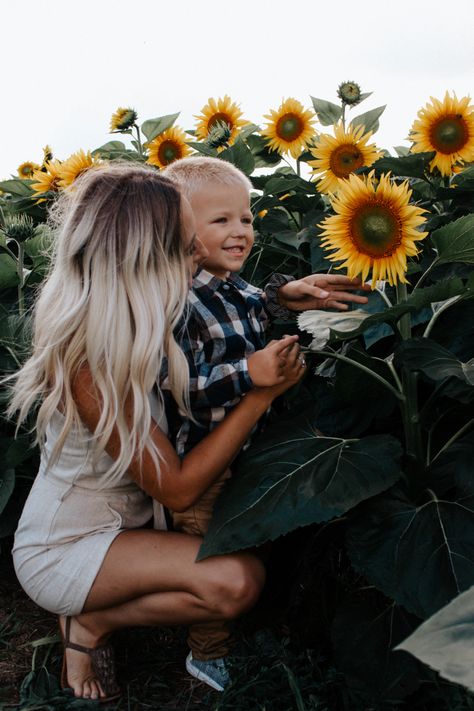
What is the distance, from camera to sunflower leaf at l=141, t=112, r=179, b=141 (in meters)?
3.03

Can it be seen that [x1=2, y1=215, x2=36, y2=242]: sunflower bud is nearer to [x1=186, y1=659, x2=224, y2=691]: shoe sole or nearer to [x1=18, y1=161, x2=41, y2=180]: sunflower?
[x1=186, y1=659, x2=224, y2=691]: shoe sole

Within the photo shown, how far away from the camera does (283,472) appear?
1.59m

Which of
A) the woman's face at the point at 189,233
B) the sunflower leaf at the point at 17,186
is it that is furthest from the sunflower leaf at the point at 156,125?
the woman's face at the point at 189,233

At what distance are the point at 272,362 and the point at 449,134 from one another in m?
0.99

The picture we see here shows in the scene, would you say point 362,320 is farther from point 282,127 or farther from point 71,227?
point 282,127

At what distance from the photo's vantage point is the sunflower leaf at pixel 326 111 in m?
2.90

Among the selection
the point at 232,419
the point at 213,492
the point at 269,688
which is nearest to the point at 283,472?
the point at 232,419

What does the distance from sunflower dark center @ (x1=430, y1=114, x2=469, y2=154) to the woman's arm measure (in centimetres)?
90

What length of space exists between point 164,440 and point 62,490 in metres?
0.31

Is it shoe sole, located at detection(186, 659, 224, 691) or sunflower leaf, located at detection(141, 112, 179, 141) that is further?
sunflower leaf, located at detection(141, 112, 179, 141)

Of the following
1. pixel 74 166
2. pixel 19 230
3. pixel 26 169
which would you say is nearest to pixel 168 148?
pixel 74 166

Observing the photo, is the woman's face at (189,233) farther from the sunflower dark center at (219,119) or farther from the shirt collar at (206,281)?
the sunflower dark center at (219,119)

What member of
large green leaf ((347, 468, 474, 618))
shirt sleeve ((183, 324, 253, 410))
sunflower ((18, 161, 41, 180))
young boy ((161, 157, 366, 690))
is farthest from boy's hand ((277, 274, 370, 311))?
sunflower ((18, 161, 41, 180))

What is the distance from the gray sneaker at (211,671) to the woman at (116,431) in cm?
12
